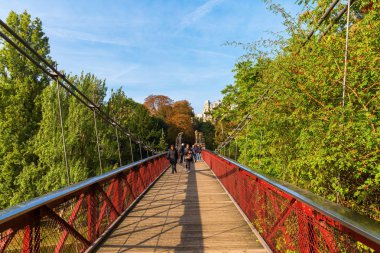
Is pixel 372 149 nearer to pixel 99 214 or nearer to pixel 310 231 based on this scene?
pixel 310 231

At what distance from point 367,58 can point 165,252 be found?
10.00ft

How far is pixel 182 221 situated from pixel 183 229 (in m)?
0.51

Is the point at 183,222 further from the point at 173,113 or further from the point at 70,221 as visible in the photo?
the point at 173,113

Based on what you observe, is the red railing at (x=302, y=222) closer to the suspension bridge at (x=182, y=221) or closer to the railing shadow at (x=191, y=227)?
the suspension bridge at (x=182, y=221)

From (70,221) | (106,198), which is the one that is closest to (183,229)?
(106,198)

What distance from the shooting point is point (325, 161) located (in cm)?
353

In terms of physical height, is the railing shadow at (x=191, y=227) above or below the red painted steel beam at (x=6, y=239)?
below

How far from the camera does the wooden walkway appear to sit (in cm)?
413

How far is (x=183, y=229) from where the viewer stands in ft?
16.2

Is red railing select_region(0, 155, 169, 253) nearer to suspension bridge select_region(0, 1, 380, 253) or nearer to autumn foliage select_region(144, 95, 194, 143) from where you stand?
suspension bridge select_region(0, 1, 380, 253)

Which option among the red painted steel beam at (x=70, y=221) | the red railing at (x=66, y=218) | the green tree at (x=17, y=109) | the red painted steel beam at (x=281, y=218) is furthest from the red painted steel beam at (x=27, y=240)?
the green tree at (x=17, y=109)

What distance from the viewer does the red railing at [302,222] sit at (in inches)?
74.5

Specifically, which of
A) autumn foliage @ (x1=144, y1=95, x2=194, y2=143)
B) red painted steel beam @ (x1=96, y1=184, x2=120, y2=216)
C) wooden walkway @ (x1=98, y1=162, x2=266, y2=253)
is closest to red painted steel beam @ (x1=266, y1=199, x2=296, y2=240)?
wooden walkway @ (x1=98, y1=162, x2=266, y2=253)

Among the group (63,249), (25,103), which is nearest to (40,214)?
(63,249)
